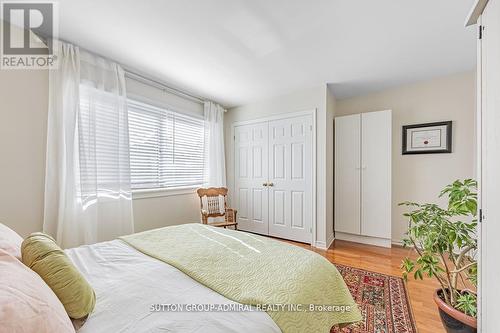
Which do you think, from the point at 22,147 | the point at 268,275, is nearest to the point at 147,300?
the point at 268,275

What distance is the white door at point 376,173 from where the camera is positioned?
3.23 m

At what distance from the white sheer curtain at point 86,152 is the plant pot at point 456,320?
9.44ft

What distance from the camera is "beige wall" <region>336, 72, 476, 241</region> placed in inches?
116

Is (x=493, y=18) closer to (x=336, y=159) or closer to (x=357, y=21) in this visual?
(x=357, y=21)

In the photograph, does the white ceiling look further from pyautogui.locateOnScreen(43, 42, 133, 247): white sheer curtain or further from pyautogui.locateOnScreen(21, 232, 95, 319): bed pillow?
pyautogui.locateOnScreen(21, 232, 95, 319): bed pillow

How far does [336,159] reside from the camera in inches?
144

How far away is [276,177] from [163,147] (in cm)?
185

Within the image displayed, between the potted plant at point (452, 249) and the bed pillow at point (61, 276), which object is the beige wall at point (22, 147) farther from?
the potted plant at point (452, 249)

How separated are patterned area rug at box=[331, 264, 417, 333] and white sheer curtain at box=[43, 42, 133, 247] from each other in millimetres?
2416

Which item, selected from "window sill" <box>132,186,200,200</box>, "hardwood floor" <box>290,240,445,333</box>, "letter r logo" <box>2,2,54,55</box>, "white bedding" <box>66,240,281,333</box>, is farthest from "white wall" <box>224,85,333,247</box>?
"letter r logo" <box>2,2,54,55</box>

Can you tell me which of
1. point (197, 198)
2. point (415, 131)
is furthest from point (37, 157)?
point (415, 131)

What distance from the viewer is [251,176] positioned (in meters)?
4.07

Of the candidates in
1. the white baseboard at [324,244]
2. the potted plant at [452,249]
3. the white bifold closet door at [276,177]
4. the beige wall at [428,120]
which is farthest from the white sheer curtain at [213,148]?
the potted plant at [452,249]

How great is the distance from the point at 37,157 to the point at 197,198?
6.84 ft
